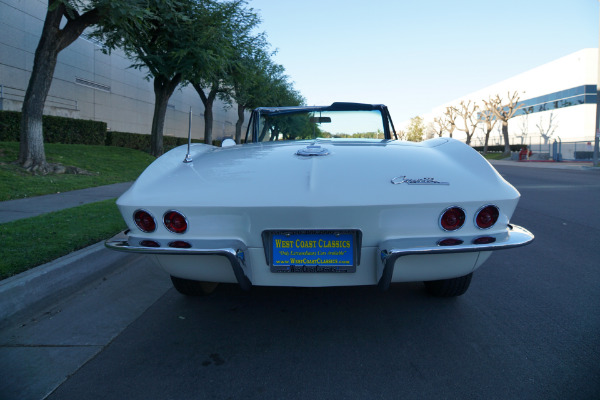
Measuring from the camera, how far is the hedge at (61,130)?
1427 cm

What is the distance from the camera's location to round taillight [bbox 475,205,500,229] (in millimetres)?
2383

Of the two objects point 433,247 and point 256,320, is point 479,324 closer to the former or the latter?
point 433,247

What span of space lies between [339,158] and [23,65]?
61.0ft

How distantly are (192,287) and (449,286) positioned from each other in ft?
6.17

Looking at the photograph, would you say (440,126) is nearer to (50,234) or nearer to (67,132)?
(67,132)

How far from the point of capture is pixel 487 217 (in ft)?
7.84

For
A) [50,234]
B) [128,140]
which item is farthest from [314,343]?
[128,140]

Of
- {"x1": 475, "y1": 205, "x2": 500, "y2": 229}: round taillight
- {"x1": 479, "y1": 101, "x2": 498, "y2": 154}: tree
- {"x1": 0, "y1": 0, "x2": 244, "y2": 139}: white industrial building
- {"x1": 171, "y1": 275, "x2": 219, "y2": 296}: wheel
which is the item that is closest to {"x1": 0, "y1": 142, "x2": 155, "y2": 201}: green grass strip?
{"x1": 0, "y1": 0, "x2": 244, "y2": 139}: white industrial building

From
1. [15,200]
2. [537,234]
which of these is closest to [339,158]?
[537,234]

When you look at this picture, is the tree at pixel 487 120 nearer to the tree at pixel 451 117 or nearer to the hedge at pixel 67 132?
the tree at pixel 451 117

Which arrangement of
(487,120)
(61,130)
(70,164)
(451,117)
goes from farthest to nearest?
1. (451,117)
2. (487,120)
3. (61,130)
4. (70,164)

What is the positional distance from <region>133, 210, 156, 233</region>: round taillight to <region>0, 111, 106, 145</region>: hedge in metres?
14.6

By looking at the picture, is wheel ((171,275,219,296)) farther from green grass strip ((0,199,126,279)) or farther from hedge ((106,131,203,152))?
hedge ((106,131,203,152))

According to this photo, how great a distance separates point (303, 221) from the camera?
90.4 inches
